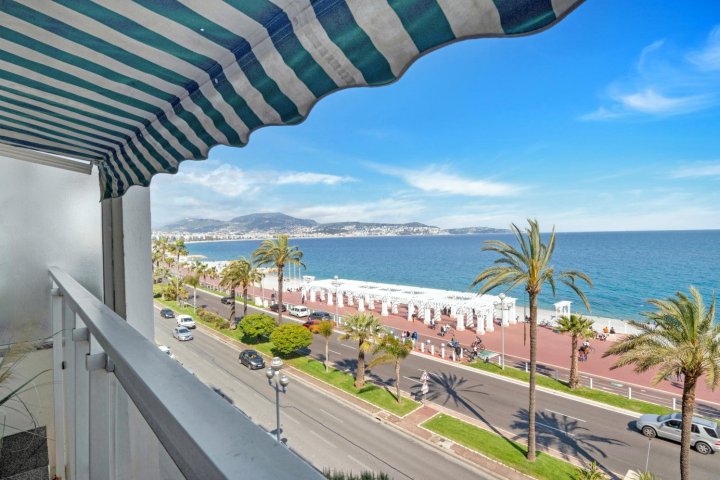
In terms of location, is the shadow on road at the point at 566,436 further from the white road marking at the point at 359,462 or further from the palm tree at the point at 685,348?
the white road marking at the point at 359,462

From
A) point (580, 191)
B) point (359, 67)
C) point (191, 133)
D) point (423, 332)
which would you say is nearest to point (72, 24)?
point (191, 133)

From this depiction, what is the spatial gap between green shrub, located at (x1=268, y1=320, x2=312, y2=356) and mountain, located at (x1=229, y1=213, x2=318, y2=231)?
15460 centimetres

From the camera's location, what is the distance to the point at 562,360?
18.9 meters

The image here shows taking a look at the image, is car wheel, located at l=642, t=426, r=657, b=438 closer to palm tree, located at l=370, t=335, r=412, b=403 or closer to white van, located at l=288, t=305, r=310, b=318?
palm tree, located at l=370, t=335, r=412, b=403

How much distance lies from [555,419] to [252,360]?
11851 millimetres

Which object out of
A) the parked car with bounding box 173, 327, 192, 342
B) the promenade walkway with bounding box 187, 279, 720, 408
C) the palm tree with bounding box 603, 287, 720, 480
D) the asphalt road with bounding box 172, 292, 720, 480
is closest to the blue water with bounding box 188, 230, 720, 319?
the promenade walkway with bounding box 187, 279, 720, 408

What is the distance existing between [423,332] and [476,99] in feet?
344

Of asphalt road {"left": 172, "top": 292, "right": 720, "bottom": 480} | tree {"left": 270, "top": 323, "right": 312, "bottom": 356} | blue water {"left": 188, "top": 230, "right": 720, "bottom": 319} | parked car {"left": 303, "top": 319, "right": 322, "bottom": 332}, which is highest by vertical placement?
tree {"left": 270, "top": 323, "right": 312, "bottom": 356}

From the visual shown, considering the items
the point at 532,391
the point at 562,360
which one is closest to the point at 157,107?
the point at 532,391

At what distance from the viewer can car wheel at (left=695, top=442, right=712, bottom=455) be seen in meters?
10.0

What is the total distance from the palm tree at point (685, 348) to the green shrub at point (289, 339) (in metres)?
11.9

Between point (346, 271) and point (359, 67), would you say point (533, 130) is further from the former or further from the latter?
point (359, 67)

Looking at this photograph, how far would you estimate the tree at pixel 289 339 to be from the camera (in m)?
16.1

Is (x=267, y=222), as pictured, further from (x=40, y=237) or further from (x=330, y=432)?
(x=40, y=237)
